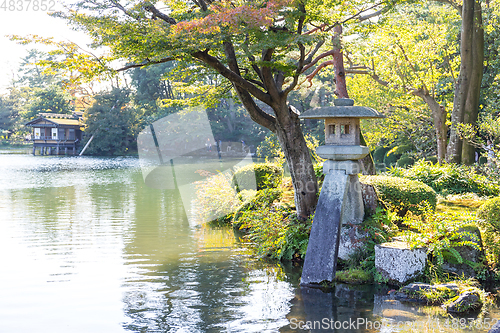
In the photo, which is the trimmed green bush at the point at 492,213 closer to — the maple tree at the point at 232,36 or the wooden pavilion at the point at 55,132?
the maple tree at the point at 232,36

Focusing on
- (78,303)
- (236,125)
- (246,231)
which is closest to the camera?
(78,303)

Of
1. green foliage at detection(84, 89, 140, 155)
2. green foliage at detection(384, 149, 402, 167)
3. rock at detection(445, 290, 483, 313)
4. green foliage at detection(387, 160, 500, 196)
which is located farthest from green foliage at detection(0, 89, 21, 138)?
rock at detection(445, 290, 483, 313)

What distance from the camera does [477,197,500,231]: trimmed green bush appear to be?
20.9 ft

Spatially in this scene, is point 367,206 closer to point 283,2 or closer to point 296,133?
point 296,133

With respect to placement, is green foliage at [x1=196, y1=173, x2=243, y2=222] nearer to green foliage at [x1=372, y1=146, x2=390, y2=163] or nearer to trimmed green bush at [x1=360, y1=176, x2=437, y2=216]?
trimmed green bush at [x1=360, y1=176, x2=437, y2=216]

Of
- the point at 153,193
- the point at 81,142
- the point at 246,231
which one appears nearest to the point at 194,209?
the point at 246,231

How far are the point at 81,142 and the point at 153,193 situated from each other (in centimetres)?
3347

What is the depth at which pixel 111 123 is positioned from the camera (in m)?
45.3

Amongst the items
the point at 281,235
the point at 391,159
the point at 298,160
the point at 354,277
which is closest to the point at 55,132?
the point at 391,159

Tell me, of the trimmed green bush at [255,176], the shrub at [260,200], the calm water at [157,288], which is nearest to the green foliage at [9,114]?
the calm water at [157,288]

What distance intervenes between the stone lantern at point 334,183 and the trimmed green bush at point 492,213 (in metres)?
1.94

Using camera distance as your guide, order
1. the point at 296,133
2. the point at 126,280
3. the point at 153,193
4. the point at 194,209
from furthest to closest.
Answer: the point at 153,193 < the point at 194,209 < the point at 296,133 < the point at 126,280

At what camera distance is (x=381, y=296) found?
5.86 m

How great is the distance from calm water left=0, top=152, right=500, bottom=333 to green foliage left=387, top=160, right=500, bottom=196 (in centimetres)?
520
